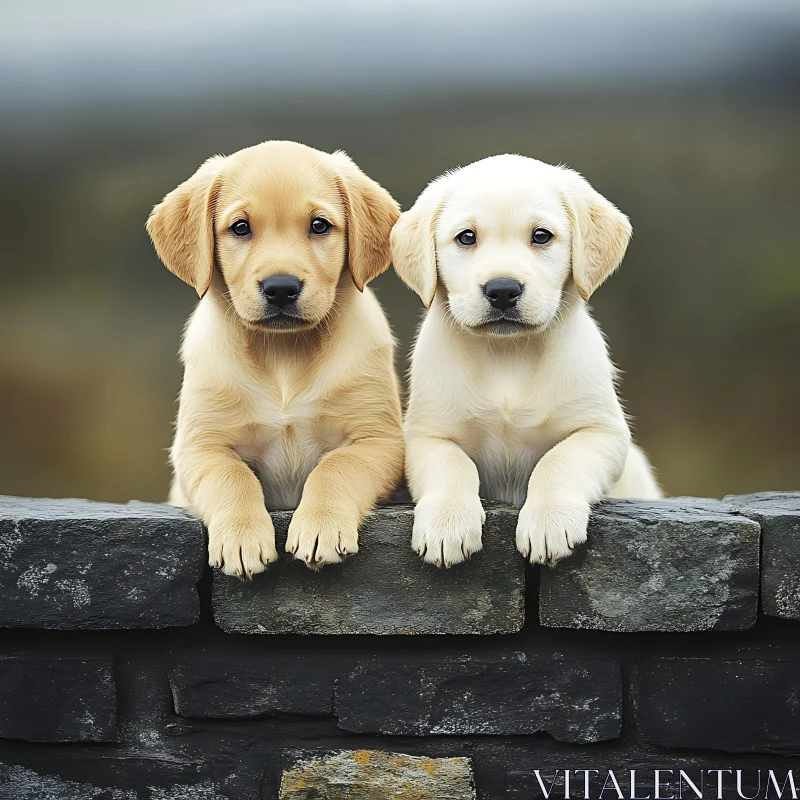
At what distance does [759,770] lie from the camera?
2762mm

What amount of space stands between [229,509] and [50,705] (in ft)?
2.44

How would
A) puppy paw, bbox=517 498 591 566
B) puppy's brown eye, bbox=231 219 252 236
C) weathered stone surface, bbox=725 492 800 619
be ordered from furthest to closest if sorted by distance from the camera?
puppy's brown eye, bbox=231 219 252 236 → weathered stone surface, bbox=725 492 800 619 → puppy paw, bbox=517 498 591 566

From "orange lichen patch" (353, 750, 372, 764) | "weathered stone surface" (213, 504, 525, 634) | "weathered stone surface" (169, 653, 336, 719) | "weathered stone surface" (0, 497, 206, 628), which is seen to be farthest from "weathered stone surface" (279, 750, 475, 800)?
"weathered stone surface" (0, 497, 206, 628)

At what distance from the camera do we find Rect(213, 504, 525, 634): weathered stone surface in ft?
8.84

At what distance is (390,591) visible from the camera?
2.69 metres

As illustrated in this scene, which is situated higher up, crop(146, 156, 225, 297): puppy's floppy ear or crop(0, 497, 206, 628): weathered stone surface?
crop(146, 156, 225, 297): puppy's floppy ear

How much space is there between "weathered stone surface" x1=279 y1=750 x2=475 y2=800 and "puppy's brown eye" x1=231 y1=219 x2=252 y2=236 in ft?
4.62

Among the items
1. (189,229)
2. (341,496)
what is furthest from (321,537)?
(189,229)

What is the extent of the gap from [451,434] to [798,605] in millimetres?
1018

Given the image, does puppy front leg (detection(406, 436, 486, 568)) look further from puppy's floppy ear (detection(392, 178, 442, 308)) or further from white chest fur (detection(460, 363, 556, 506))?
puppy's floppy ear (detection(392, 178, 442, 308))

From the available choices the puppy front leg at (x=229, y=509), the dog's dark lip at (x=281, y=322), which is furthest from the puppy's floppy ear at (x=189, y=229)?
the puppy front leg at (x=229, y=509)

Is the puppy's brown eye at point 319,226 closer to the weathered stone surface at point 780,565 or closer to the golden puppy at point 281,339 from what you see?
the golden puppy at point 281,339

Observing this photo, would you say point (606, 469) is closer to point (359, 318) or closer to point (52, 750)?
point (359, 318)

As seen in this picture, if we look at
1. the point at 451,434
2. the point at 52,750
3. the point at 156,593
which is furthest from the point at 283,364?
the point at 52,750
